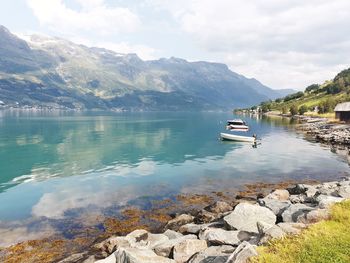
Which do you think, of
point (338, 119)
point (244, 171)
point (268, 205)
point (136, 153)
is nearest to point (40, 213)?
point (268, 205)

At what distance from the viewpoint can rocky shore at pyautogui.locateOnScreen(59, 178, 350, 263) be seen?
15.4 meters

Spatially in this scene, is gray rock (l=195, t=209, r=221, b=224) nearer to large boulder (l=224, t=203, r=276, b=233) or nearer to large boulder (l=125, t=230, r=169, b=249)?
large boulder (l=224, t=203, r=276, b=233)

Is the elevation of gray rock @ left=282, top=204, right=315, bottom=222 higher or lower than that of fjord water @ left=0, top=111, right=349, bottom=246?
higher

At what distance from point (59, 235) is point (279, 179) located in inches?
1373

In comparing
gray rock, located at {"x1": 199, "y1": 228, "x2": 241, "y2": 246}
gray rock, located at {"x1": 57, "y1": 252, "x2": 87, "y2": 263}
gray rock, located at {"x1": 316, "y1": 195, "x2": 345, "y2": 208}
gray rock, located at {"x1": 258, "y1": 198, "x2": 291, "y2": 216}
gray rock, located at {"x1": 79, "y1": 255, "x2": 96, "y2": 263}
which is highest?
gray rock, located at {"x1": 316, "y1": 195, "x2": 345, "y2": 208}

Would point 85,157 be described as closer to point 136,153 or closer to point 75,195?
point 136,153

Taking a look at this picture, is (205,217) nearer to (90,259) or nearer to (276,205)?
(276,205)

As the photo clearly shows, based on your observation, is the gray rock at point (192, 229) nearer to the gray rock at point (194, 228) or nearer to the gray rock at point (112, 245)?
the gray rock at point (194, 228)

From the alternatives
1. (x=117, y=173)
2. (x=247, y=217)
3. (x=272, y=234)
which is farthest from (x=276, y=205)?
(x=117, y=173)

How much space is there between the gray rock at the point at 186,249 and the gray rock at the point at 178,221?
893 cm

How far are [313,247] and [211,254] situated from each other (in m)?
5.89

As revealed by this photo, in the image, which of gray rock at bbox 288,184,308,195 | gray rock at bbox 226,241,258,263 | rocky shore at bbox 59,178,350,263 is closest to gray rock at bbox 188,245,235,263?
rocky shore at bbox 59,178,350,263

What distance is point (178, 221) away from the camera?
96.5 feet

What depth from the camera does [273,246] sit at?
13.6m
